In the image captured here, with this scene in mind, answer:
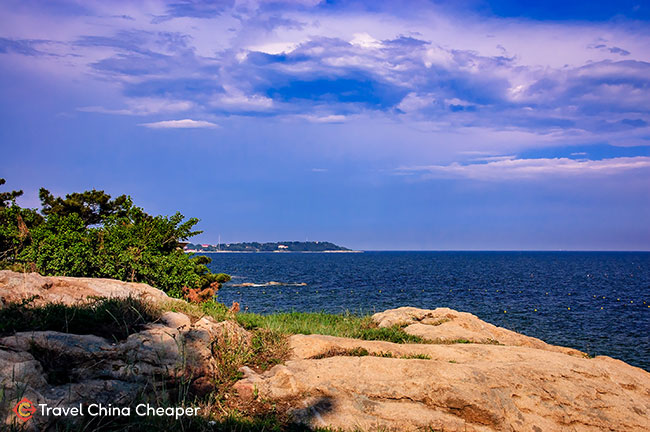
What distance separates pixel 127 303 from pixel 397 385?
5.10 m

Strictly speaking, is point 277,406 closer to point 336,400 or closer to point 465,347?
point 336,400

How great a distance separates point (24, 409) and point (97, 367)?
4.23 ft

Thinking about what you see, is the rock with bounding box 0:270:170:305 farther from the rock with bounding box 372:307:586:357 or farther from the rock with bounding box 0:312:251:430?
the rock with bounding box 372:307:586:357

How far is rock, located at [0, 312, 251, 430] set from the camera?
18.5 feet

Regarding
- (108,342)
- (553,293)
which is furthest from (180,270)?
(553,293)

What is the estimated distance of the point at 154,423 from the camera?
5.47 meters

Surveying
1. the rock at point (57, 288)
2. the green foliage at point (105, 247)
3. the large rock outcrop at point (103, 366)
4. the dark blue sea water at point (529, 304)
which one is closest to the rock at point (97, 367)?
the large rock outcrop at point (103, 366)

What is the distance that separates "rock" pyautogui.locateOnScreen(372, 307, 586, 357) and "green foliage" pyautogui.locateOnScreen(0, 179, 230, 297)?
26.6 feet

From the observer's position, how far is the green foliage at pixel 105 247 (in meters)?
16.0

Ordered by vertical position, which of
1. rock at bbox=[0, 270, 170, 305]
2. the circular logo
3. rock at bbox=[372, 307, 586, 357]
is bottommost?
rock at bbox=[372, 307, 586, 357]

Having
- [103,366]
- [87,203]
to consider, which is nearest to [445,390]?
[103,366]

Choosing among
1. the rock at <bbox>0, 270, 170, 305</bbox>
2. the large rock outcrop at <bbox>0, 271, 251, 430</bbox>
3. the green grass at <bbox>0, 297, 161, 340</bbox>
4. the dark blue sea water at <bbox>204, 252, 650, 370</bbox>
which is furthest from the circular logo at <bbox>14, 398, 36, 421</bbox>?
the dark blue sea water at <bbox>204, 252, 650, 370</bbox>

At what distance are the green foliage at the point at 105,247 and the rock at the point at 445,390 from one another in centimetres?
916

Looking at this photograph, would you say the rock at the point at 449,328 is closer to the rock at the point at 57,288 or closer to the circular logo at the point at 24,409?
the rock at the point at 57,288
